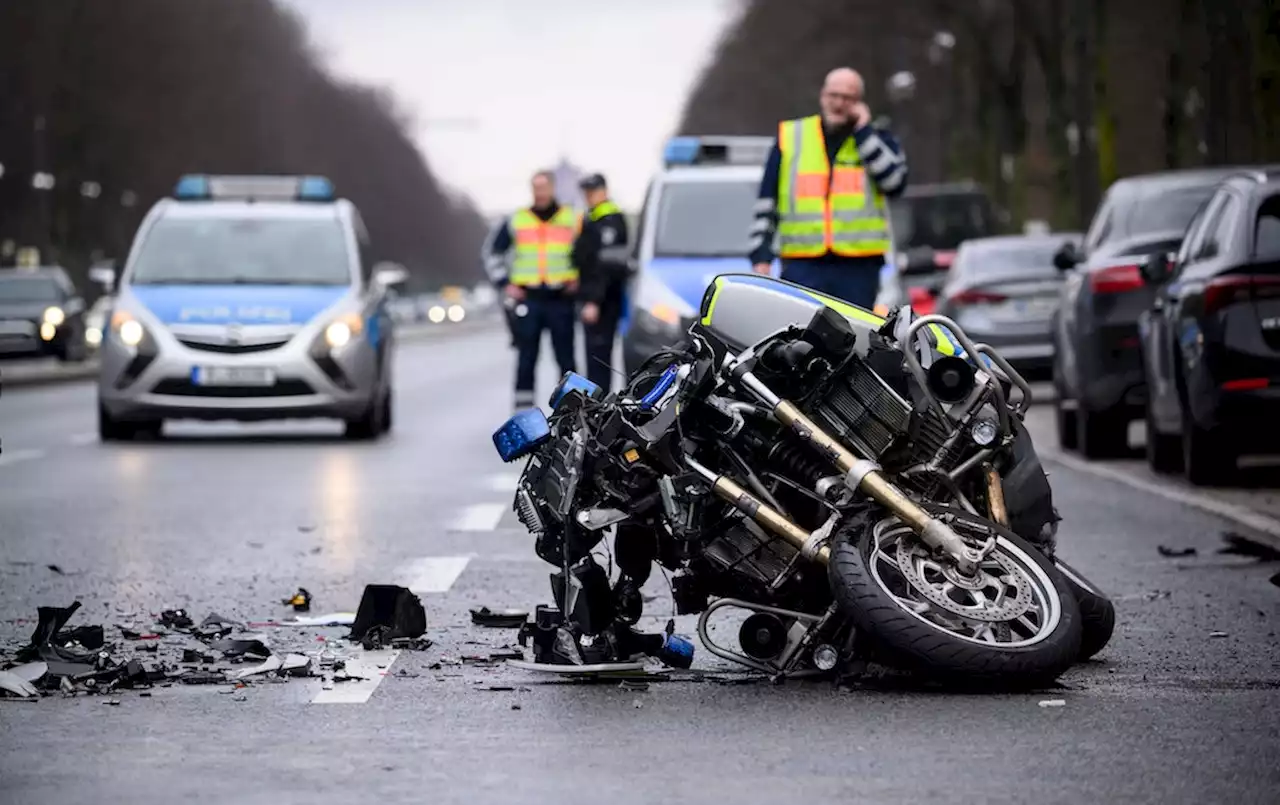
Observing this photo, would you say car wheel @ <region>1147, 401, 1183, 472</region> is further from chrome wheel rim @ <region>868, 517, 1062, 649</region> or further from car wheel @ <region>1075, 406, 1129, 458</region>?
chrome wheel rim @ <region>868, 517, 1062, 649</region>

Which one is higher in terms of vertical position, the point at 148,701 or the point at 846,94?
the point at 846,94

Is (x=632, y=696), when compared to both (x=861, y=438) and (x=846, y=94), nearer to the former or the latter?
(x=861, y=438)

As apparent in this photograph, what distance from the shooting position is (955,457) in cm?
830

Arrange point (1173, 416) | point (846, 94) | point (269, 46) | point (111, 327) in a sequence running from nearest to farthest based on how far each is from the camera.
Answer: point (846, 94), point (1173, 416), point (111, 327), point (269, 46)

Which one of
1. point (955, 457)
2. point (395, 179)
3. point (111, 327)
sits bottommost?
point (395, 179)

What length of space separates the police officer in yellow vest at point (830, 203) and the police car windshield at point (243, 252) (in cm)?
809

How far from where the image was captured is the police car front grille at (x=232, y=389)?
20.9 m

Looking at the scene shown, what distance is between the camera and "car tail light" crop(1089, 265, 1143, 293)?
60.2ft

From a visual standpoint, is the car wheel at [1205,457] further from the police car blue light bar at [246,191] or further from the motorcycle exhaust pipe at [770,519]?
the police car blue light bar at [246,191]

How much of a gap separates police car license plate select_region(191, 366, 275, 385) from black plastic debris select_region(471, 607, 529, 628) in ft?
37.3

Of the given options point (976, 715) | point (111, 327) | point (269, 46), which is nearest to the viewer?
point (976, 715)

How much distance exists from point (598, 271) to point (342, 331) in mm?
2009

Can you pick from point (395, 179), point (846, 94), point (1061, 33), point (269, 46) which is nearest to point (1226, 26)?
point (1061, 33)

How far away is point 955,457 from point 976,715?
1156 mm
